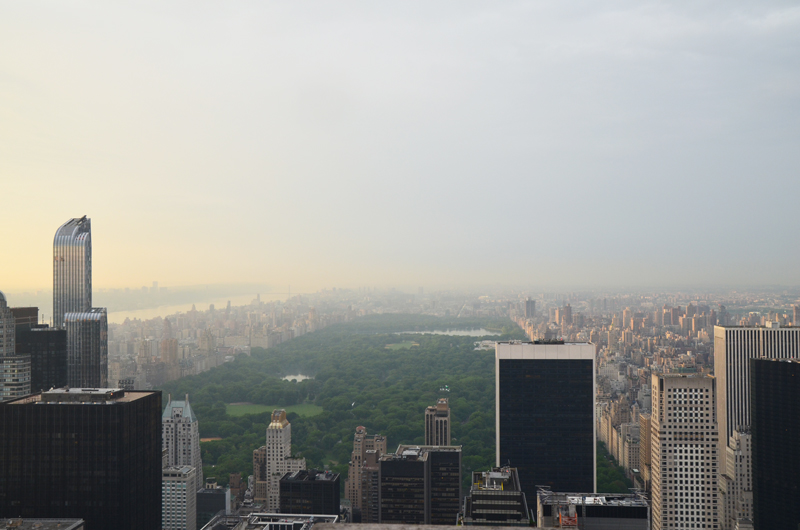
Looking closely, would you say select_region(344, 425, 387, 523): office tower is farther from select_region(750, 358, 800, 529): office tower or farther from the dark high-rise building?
select_region(750, 358, 800, 529): office tower

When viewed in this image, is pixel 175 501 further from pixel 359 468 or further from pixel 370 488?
pixel 359 468

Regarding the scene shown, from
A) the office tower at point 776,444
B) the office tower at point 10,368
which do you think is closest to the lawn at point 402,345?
the office tower at point 776,444

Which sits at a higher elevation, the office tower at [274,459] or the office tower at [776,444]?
the office tower at [776,444]

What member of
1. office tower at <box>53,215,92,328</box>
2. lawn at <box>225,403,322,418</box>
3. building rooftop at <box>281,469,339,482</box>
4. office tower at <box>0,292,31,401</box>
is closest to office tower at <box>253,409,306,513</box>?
building rooftop at <box>281,469,339,482</box>

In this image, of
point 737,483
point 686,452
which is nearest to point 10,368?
point 686,452

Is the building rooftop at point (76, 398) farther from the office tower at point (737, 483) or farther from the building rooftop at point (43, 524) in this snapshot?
the office tower at point (737, 483)

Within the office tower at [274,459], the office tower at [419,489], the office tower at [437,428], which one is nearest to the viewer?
the office tower at [419,489]
